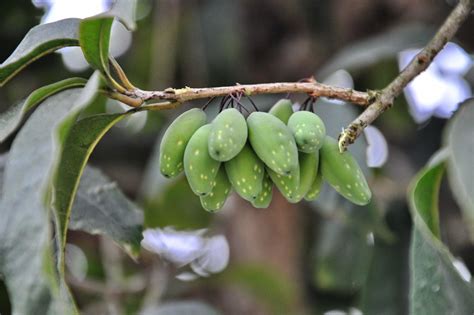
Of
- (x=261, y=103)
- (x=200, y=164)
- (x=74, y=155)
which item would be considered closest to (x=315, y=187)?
(x=200, y=164)

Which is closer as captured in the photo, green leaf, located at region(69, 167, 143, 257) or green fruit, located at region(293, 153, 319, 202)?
green fruit, located at region(293, 153, 319, 202)

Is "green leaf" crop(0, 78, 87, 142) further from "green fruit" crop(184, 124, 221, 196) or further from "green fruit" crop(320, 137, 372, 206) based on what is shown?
"green fruit" crop(320, 137, 372, 206)

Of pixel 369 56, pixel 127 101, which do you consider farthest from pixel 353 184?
pixel 369 56

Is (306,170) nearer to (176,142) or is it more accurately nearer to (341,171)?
(341,171)

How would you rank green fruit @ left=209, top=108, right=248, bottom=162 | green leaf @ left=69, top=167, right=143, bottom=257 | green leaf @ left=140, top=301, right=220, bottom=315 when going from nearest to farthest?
green fruit @ left=209, top=108, right=248, bottom=162
green leaf @ left=69, top=167, right=143, bottom=257
green leaf @ left=140, top=301, right=220, bottom=315

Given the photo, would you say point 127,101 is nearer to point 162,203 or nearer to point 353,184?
point 353,184

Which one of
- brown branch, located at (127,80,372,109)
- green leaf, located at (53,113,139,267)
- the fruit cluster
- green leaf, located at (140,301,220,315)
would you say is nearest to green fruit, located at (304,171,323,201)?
the fruit cluster
